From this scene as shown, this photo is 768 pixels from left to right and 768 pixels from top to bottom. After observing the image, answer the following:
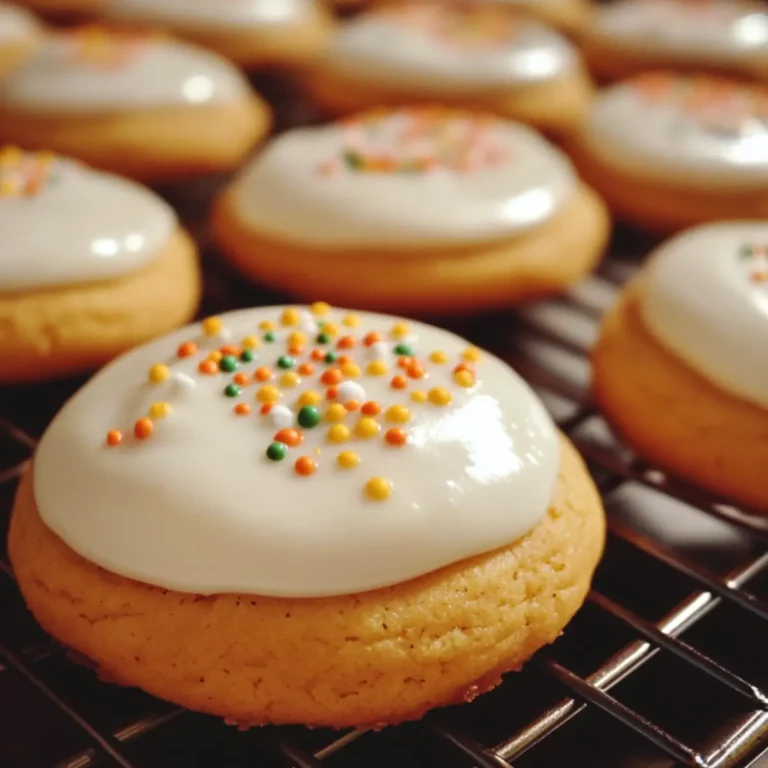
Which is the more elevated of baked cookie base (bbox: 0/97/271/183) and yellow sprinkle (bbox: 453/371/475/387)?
yellow sprinkle (bbox: 453/371/475/387)

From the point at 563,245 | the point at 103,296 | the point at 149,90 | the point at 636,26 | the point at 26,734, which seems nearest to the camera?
the point at 26,734

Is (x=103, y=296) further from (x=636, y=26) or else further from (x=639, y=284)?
(x=636, y=26)

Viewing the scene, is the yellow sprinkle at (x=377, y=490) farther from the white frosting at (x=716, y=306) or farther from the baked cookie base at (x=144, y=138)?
the baked cookie base at (x=144, y=138)

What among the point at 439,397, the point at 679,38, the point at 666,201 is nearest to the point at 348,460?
the point at 439,397

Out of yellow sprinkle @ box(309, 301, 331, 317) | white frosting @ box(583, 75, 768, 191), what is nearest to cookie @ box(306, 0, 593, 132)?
white frosting @ box(583, 75, 768, 191)

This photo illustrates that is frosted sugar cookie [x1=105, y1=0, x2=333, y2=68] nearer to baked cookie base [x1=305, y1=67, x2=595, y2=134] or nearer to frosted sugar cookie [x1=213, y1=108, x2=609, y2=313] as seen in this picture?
baked cookie base [x1=305, y1=67, x2=595, y2=134]

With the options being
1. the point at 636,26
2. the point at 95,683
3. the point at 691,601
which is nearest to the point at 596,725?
the point at 691,601

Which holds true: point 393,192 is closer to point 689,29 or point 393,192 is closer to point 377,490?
point 377,490

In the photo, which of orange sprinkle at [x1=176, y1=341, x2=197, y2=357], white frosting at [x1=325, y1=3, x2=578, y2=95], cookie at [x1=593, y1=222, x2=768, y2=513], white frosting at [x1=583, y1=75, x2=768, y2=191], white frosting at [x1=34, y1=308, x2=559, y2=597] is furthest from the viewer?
white frosting at [x1=325, y1=3, x2=578, y2=95]
